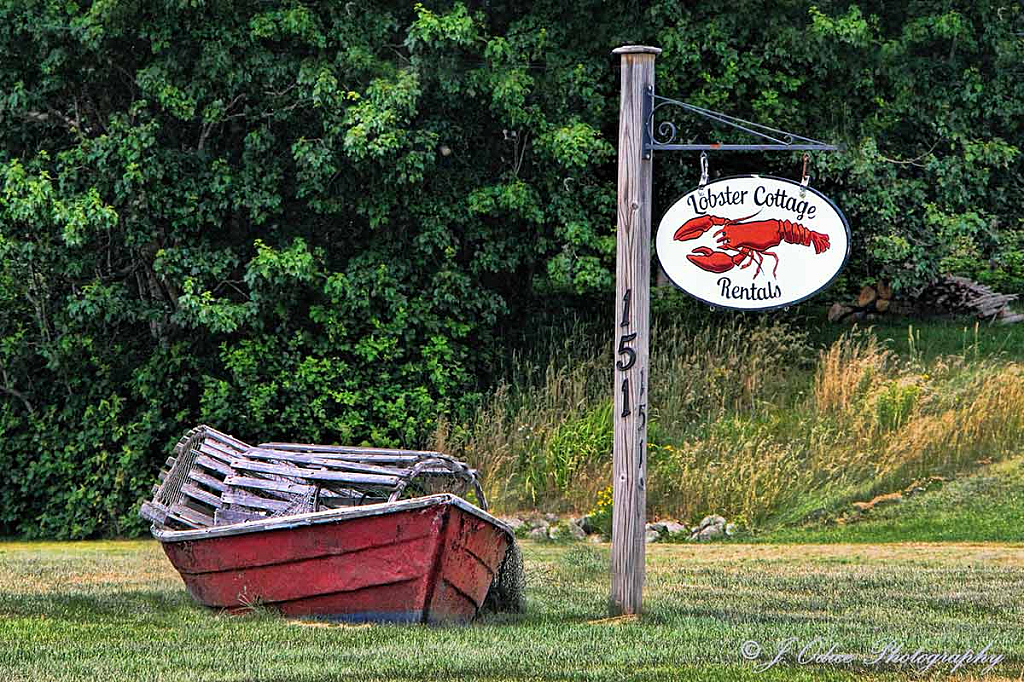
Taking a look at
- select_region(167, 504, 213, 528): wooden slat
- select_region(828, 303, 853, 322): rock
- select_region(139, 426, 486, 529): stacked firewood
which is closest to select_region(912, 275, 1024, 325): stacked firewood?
select_region(828, 303, 853, 322): rock

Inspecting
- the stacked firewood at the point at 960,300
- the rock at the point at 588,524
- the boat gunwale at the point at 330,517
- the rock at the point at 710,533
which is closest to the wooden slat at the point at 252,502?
the boat gunwale at the point at 330,517

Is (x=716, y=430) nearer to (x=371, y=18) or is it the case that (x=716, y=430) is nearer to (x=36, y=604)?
(x=371, y=18)

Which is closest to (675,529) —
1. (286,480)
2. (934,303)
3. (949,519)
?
(949,519)

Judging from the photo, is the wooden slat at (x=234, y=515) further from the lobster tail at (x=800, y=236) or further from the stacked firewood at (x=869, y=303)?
A: the stacked firewood at (x=869, y=303)

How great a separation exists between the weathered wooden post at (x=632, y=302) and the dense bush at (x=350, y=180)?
7276 mm

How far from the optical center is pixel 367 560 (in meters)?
8.82

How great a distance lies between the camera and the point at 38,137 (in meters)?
17.5

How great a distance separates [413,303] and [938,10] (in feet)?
24.8

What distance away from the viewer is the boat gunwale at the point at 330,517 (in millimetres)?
8578

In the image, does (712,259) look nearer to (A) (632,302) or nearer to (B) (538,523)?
(A) (632,302)

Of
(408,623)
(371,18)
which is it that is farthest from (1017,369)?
(408,623)

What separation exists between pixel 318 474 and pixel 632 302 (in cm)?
259

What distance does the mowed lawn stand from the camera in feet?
24.3

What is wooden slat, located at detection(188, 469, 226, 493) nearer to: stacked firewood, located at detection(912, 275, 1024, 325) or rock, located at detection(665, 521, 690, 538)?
rock, located at detection(665, 521, 690, 538)
